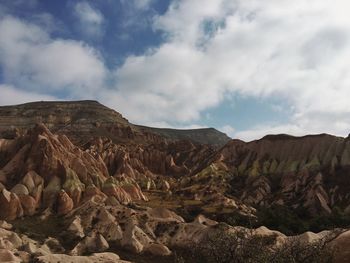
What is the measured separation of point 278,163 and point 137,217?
7374 cm

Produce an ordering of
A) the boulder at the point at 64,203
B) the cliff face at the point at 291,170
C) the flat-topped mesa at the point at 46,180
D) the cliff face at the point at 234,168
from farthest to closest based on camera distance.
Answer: the cliff face at the point at 291,170 < the cliff face at the point at 234,168 < the boulder at the point at 64,203 < the flat-topped mesa at the point at 46,180

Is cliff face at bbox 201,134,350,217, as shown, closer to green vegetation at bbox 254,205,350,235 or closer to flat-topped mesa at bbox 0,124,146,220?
green vegetation at bbox 254,205,350,235

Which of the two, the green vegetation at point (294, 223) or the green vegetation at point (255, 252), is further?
the green vegetation at point (294, 223)

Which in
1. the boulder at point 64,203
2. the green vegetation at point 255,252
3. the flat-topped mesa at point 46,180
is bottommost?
the green vegetation at point 255,252

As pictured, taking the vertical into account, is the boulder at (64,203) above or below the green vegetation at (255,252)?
above

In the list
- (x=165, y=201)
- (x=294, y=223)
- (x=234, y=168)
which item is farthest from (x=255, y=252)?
(x=234, y=168)

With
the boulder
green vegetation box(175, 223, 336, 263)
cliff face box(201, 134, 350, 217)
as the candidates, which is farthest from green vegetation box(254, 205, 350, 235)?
green vegetation box(175, 223, 336, 263)

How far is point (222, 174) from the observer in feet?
476

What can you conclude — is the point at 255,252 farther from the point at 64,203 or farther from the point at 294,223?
the point at 64,203

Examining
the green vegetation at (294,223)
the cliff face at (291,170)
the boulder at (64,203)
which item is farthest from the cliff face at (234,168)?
the green vegetation at (294,223)

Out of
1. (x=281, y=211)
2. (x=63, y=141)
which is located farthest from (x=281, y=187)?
(x=63, y=141)

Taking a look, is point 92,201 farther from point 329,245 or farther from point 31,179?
point 329,245

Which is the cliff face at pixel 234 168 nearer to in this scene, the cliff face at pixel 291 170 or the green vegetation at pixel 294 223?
the cliff face at pixel 291 170

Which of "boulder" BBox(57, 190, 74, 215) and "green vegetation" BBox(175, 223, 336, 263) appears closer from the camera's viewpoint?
"green vegetation" BBox(175, 223, 336, 263)
